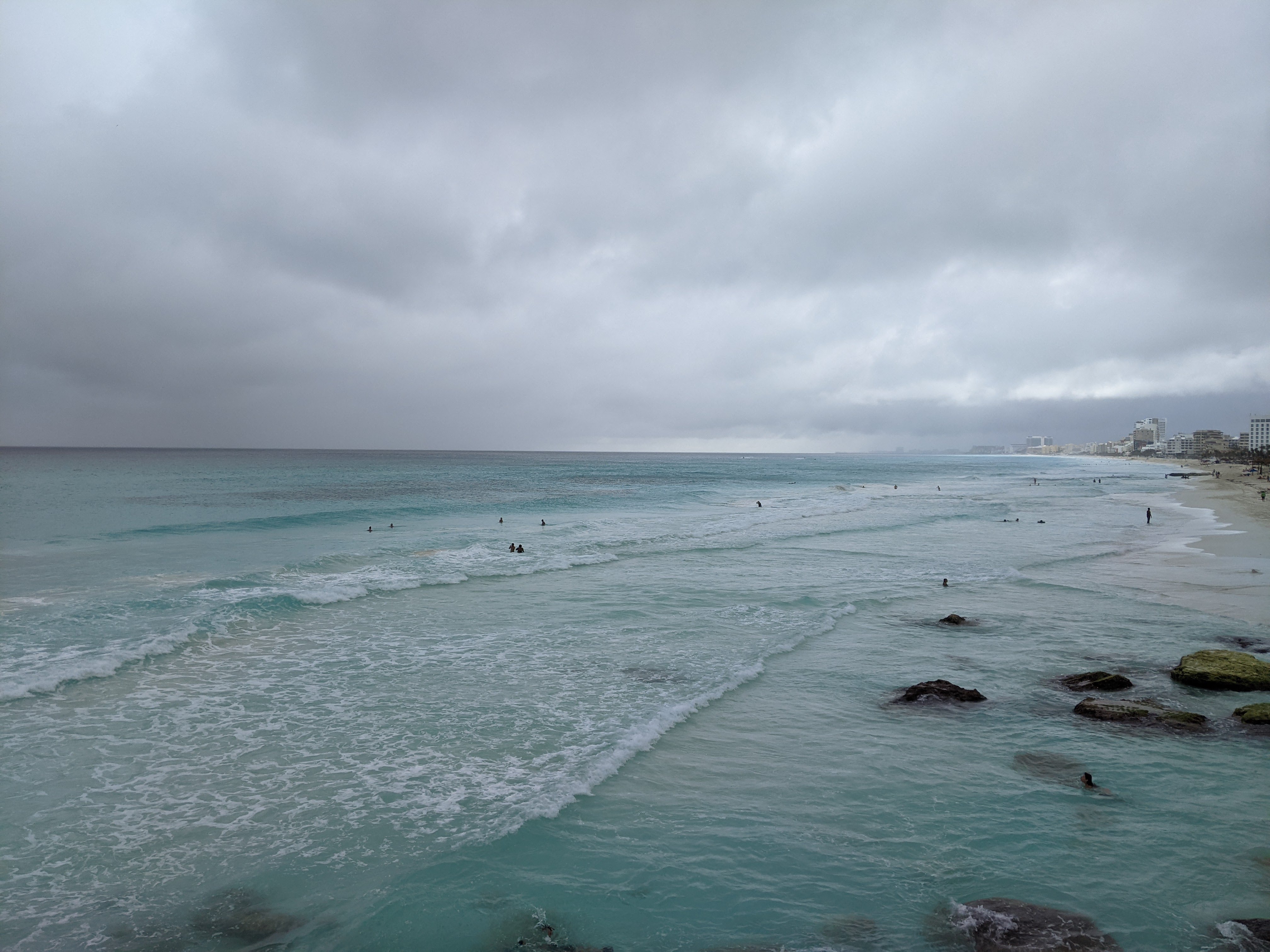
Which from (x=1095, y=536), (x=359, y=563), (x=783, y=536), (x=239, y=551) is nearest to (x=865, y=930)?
(x=359, y=563)

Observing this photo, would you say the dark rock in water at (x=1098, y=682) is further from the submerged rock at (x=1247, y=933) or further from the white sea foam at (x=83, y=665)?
the white sea foam at (x=83, y=665)

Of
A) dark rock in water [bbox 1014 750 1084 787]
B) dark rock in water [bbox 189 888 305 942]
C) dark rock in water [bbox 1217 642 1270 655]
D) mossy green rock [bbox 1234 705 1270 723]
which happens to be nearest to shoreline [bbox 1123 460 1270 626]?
dark rock in water [bbox 1217 642 1270 655]

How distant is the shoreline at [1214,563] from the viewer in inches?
850

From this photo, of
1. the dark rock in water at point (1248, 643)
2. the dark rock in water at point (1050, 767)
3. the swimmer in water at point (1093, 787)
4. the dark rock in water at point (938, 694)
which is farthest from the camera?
the dark rock in water at point (1248, 643)

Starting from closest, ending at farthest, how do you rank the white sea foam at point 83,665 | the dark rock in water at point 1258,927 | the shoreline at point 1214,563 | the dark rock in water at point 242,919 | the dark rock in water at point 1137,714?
the dark rock in water at point 1258,927 < the dark rock in water at point 242,919 < the dark rock in water at point 1137,714 < the white sea foam at point 83,665 < the shoreline at point 1214,563

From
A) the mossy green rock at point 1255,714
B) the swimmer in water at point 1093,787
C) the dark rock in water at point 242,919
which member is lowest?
the dark rock in water at point 242,919

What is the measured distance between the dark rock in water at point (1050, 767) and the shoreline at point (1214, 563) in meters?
13.7

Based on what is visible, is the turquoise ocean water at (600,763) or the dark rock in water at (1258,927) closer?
the dark rock in water at (1258,927)

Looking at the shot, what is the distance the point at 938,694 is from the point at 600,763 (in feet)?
24.0

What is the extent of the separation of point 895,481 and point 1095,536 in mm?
76673

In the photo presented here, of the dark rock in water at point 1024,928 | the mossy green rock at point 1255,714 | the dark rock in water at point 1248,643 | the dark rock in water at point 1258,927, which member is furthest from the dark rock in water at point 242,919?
the dark rock in water at point 1248,643

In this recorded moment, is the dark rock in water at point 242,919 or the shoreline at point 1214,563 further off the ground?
the shoreline at point 1214,563

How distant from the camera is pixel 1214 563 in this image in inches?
1131

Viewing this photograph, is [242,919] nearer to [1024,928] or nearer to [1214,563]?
[1024,928]
